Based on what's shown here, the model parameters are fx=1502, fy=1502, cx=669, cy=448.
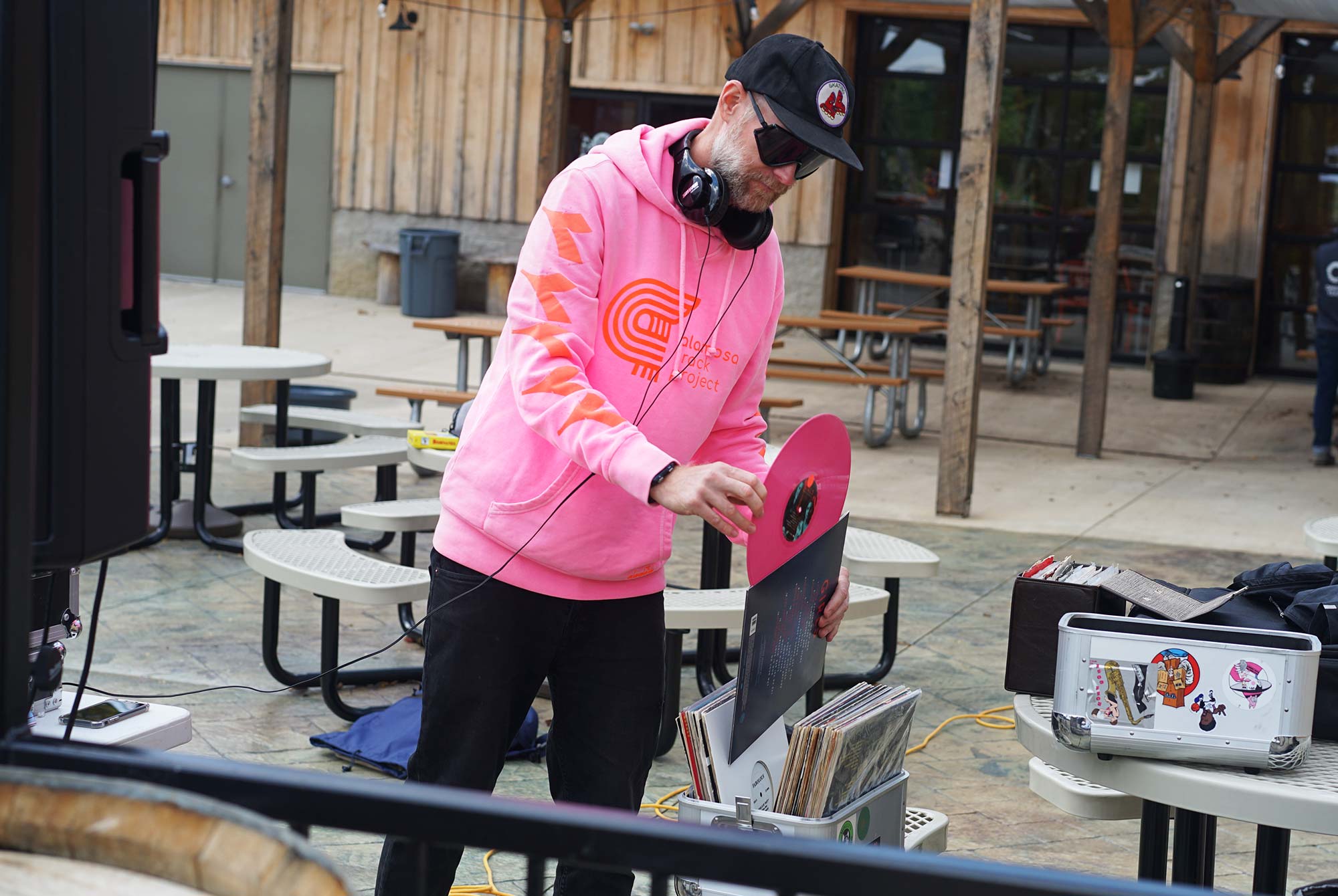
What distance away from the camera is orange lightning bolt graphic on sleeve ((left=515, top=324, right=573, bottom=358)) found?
6.95ft

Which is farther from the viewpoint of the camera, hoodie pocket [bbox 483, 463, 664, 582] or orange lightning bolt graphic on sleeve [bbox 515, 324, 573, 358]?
hoodie pocket [bbox 483, 463, 664, 582]

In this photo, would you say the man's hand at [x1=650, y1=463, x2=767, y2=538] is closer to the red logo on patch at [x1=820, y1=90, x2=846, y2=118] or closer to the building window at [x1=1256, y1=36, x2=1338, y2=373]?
the red logo on patch at [x1=820, y1=90, x2=846, y2=118]

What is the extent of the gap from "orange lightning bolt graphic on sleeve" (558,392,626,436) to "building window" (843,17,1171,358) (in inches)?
496

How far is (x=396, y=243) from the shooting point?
1564 centimetres

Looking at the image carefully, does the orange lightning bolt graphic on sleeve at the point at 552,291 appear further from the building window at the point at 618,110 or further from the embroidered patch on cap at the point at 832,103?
the building window at the point at 618,110

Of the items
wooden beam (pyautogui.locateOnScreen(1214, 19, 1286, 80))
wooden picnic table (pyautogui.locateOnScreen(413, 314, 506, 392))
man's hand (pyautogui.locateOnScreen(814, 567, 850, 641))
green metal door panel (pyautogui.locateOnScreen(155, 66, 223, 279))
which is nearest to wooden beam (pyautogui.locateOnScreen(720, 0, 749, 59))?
wooden picnic table (pyautogui.locateOnScreen(413, 314, 506, 392))

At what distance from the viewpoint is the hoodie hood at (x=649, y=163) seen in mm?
2291

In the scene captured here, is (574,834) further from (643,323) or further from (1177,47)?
(1177,47)

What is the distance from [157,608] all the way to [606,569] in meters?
3.47

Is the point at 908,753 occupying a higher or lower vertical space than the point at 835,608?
lower

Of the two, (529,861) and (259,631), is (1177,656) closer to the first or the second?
(529,861)

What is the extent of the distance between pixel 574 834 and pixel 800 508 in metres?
1.23

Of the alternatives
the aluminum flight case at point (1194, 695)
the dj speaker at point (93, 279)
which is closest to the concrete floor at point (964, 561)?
the aluminum flight case at point (1194, 695)

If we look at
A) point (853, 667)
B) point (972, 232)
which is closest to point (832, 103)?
point (853, 667)
